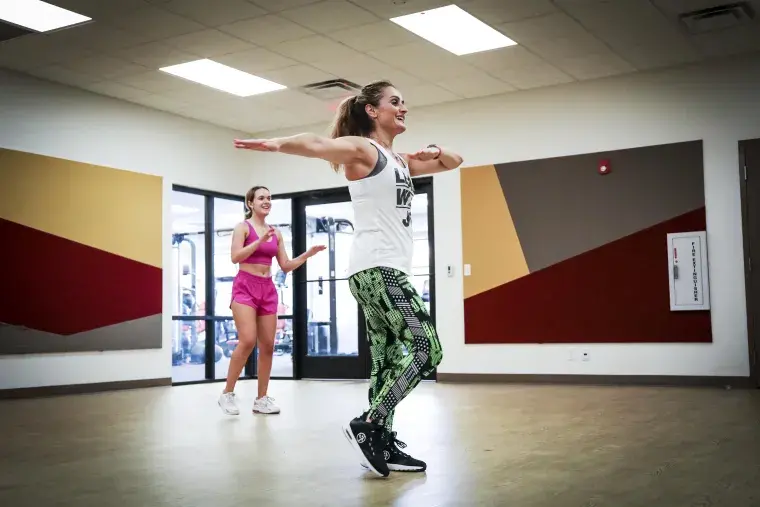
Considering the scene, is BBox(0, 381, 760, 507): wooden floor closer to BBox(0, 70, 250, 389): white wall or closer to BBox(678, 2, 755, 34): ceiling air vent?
BBox(0, 70, 250, 389): white wall

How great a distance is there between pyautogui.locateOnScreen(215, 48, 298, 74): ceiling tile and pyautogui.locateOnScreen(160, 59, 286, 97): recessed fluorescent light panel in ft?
0.55

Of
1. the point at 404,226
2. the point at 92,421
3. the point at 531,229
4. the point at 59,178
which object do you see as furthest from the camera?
the point at 531,229

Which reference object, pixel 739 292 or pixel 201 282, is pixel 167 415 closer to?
pixel 201 282

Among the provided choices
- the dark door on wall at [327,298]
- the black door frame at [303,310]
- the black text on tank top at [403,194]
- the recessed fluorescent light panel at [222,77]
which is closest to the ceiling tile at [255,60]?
the recessed fluorescent light panel at [222,77]

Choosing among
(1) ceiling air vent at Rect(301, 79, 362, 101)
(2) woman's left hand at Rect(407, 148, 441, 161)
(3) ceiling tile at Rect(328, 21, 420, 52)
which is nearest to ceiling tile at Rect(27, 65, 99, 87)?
(1) ceiling air vent at Rect(301, 79, 362, 101)

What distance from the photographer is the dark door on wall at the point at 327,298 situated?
31.1ft

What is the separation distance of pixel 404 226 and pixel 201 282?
6.80 m

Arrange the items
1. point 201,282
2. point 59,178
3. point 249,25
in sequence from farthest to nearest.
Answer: point 201,282 → point 59,178 → point 249,25

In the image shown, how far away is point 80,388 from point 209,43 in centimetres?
348

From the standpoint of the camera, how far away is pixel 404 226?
3.04 m

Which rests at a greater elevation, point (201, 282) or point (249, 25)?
point (249, 25)

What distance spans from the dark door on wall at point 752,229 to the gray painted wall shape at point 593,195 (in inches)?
14.5

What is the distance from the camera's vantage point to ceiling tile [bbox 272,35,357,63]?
6750mm

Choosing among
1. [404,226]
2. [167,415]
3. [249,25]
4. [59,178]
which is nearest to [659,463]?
[404,226]
